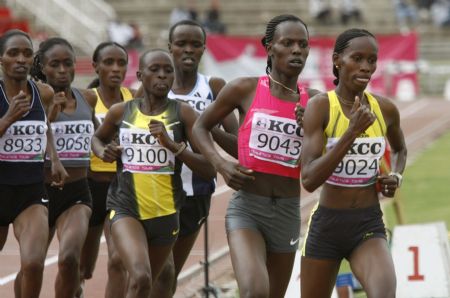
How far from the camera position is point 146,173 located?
26.6 feet

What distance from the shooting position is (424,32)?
142 feet

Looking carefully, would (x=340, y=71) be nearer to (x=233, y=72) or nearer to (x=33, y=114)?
(x=33, y=114)

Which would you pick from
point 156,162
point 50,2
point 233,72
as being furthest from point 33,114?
point 50,2

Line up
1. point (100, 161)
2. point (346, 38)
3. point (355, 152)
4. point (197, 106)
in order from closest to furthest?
point (355, 152), point (346, 38), point (197, 106), point (100, 161)

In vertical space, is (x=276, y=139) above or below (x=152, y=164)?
above

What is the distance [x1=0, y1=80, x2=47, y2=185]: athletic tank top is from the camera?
848 cm

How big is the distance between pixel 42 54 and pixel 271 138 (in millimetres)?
2707

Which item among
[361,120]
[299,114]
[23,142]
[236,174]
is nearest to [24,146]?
[23,142]

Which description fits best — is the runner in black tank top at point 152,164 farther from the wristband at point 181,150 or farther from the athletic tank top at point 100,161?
the athletic tank top at point 100,161

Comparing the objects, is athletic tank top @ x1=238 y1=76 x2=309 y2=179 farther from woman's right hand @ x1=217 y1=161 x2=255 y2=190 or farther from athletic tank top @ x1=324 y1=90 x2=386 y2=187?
athletic tank top @ x1=324 y1=90 x2=386 y2=187

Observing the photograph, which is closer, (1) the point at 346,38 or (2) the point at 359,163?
(2) the point at 359,163

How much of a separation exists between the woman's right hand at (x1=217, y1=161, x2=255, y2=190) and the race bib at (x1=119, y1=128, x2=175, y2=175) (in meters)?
0.70

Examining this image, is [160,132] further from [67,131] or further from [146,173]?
[67,131]

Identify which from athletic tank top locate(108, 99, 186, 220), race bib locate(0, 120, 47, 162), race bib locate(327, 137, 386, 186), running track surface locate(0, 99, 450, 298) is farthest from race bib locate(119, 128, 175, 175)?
running track surface locate(0, 99, 450, 298)
